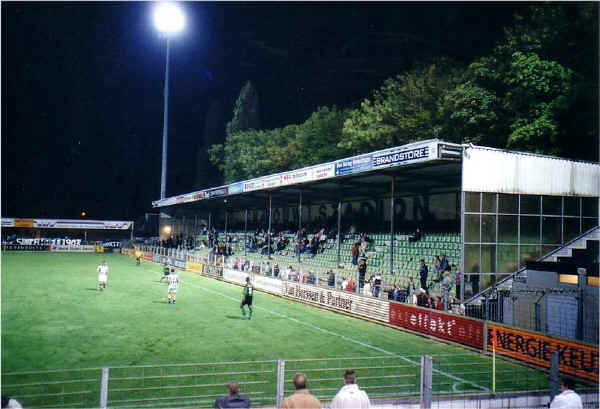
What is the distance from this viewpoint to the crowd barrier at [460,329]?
39.4 ft

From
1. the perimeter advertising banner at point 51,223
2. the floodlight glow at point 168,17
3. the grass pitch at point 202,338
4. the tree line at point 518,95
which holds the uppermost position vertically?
the floodlight glow at point 168,17

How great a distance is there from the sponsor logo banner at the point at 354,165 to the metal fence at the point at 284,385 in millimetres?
10463

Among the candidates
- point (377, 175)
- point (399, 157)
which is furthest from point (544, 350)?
point (377, 175)

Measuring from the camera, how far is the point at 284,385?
11.1 meters

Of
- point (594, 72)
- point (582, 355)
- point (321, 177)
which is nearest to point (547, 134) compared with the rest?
point (594, 72)

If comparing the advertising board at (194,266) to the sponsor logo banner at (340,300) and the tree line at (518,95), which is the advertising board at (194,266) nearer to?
the sponsor logo banner at (340,300)

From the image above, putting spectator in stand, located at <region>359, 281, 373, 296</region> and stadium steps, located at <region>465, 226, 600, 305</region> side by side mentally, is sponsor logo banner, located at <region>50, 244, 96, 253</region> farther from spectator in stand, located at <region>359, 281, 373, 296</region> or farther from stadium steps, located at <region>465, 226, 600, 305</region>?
stadium steps, located at <region>465, 226, 600, 305</region>

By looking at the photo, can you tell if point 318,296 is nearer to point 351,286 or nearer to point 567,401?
point 351,286

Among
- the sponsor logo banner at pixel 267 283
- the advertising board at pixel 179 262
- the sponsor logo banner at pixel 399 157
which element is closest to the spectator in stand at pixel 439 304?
the sponsor logo banner at pixel 399 157

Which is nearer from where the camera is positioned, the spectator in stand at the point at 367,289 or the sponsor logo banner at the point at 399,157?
the sponsor logo banner at the point at 399,157

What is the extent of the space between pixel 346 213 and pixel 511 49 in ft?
59.1

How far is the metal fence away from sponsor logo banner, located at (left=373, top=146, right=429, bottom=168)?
26.4ft

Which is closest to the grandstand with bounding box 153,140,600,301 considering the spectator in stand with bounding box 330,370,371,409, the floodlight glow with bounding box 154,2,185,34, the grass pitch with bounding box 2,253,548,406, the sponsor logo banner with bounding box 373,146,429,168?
the sponsor logo banner with bounding box 373,146,429,168

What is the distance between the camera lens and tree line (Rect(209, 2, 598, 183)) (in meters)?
26.5
